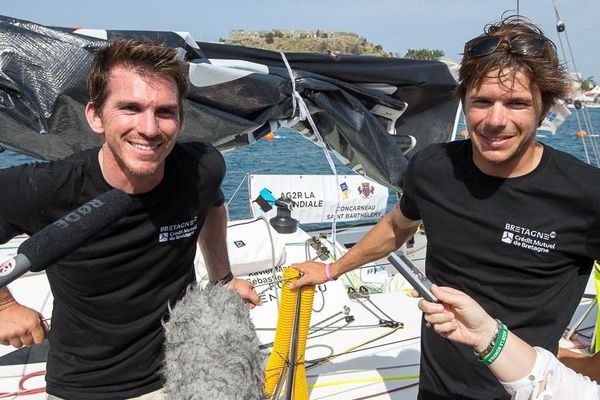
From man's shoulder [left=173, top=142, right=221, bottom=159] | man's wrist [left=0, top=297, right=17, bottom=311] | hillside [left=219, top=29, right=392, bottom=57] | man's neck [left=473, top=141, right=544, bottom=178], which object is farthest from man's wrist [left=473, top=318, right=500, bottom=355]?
hillside [left=219, top=29, right=392, bottom=57]

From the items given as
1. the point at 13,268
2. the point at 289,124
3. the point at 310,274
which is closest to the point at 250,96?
the point at 289,124

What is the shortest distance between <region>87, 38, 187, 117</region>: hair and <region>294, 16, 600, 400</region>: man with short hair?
97 cm

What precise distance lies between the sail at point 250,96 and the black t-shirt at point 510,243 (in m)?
1.47

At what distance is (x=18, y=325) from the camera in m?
1.65

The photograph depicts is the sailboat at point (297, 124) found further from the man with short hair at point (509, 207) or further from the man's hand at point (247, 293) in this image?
the man with short hair at point (509, 207)

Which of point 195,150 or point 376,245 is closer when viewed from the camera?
point 195,150

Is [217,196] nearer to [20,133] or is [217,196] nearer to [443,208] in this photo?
[443,208]

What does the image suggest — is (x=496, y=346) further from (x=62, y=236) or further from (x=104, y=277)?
(x=104, y=277)

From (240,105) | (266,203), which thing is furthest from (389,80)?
(266,203)

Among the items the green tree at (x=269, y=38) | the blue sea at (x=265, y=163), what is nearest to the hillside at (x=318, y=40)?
the green tree at (x=269, y=38)

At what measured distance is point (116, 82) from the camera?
176 cm

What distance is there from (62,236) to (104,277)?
789 millimetres

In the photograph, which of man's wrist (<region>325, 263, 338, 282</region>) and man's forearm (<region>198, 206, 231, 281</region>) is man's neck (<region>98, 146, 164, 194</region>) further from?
man's wrist (<region>325, 263, 338, 282</region>)

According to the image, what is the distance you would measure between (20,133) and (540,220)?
2.37 meters
